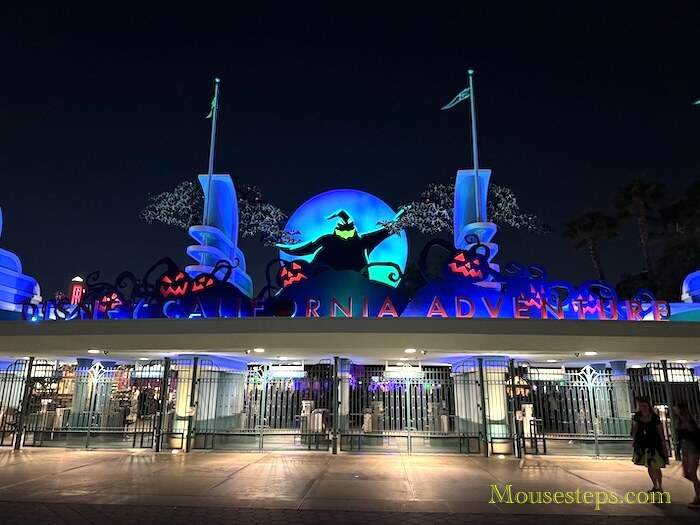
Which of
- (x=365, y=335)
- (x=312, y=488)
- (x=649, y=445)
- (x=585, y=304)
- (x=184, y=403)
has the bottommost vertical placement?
(x=312, y=488)

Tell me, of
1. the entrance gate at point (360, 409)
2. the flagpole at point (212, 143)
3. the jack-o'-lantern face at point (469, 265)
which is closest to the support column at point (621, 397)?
the entrance gate at point (360, 409)

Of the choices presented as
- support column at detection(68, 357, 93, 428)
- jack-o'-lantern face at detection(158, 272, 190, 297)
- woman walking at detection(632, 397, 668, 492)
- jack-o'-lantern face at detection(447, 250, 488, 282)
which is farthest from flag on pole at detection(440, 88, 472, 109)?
support column at detection(68, 357, 93, 428)

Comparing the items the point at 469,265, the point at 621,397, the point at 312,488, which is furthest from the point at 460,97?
the point at 312,488

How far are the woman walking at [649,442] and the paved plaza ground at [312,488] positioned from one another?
0.70m

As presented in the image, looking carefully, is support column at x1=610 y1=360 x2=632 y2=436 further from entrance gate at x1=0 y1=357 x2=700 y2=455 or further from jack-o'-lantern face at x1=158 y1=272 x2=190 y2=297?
jack-o'-lantern face at x1=158 y1=272 x2=190 y2=297

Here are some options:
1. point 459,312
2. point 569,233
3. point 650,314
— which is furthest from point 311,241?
point 569,233

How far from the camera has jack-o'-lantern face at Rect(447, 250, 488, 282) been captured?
1733cm

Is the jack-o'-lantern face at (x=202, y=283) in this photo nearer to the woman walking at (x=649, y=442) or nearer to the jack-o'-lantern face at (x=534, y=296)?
the jack-o'-lantern face at (x=534, y=296)

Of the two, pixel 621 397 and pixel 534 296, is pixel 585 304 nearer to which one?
pixel 534 296

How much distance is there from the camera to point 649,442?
10.0 m

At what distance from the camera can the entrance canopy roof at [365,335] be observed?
15.5 m

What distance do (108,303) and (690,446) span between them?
55.4ft

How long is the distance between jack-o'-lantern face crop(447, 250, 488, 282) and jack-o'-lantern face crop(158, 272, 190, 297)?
9.09 metres

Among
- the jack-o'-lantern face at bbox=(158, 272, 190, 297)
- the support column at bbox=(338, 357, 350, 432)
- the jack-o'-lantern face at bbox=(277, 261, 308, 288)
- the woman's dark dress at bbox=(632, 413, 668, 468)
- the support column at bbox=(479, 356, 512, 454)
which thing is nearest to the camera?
the woman's dark dress at bbox=(632, 413, 668, 468)
